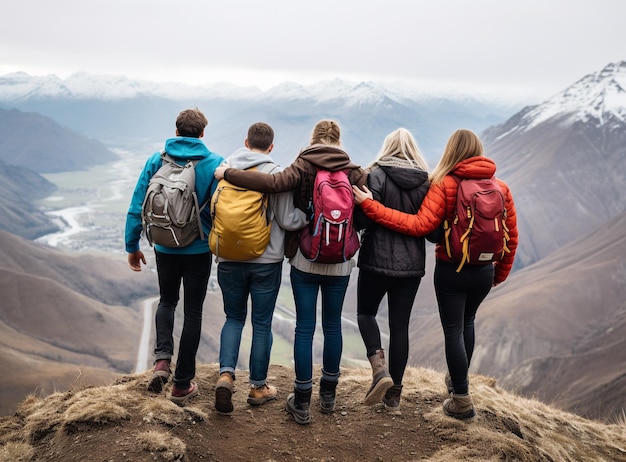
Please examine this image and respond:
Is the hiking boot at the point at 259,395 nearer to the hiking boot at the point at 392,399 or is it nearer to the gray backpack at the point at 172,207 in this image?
the hiking boot at the point at 392,399

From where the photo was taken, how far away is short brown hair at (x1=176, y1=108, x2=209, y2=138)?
5982 mm

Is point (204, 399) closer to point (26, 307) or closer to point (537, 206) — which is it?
point (26, 307)

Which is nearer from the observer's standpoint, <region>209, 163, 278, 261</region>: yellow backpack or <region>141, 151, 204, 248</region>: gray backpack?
<region>209, 163, 278, 261</region>: yellow backpack

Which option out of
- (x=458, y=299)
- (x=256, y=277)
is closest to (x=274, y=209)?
(x=256, y=277)

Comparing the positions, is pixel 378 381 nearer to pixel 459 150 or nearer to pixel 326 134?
pixel 459 150

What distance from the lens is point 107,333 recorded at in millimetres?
92812

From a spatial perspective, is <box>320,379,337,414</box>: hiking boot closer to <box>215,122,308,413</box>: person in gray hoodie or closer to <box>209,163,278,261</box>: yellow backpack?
<box>215,122,308,413</box>: person in gray hoodie

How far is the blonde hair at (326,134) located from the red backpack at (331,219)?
385mm

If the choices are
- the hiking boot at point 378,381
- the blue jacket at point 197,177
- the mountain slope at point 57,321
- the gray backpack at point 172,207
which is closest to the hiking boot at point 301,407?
the hiking boot at point 378,381

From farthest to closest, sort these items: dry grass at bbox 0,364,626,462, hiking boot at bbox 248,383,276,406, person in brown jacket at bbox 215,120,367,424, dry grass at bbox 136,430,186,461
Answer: hiking boot at bbox 248,383,276,406 → person in brown jacket at bbox 215,120,367,424 → dry grass at bbox 0,364,626,462 → dry grass at bbox 136,430,186,461

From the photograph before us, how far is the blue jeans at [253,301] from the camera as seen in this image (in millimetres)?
5996

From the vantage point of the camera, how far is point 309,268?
19.5 feet

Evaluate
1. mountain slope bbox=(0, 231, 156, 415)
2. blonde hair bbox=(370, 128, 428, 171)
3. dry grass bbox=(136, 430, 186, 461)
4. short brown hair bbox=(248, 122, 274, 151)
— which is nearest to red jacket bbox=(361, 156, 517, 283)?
blonde hair bbox=(370, 128, 428, 171)

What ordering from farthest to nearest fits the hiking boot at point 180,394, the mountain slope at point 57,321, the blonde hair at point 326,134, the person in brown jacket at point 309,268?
the mountain slope at point 57,321 < the hiking boot at point 180,394 < the blonde hair at point 326,134 < the person in brown jacket at point 309,268
